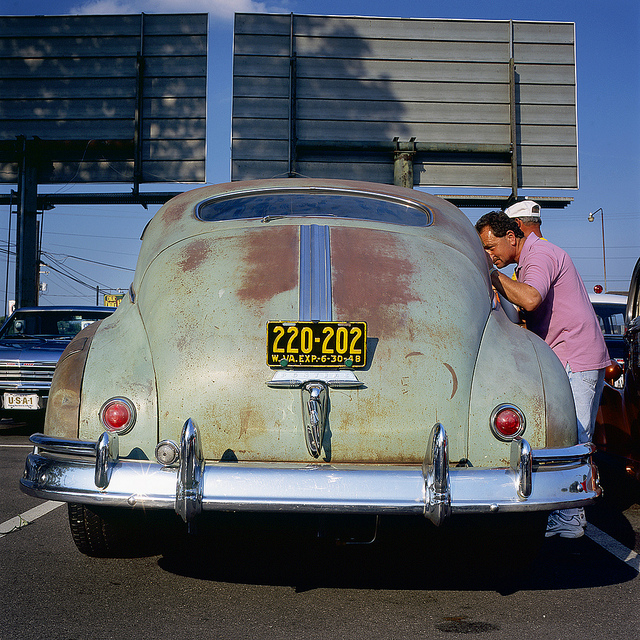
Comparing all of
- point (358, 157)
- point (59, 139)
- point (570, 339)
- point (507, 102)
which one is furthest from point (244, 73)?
point (570, 339)

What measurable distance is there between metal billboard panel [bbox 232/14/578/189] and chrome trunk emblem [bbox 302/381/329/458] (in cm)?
1405

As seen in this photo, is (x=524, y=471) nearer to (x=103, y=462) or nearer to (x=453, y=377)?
(x=453, y=377)

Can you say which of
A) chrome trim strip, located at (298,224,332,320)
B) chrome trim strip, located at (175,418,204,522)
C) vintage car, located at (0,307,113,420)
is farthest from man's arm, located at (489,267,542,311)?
vintage car, located at (0,307,113,420)

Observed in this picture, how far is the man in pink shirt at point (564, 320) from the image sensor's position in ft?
13.5

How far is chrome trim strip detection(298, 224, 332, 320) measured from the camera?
306 centimetres

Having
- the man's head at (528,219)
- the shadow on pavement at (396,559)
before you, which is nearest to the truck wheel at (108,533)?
the shadow on pavement at (396,559)

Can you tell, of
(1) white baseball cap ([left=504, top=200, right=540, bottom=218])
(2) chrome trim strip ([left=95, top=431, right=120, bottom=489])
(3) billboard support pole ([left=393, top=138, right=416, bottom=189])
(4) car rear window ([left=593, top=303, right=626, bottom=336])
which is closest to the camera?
(2) chrome trim strip ([left=95, top=431, right=120, bottom=489])

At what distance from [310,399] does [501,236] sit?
2.23 meters

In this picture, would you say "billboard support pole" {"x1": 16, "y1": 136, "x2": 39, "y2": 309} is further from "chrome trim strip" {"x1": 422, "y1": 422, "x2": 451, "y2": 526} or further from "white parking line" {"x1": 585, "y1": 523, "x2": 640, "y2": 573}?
"chrome trim strip" {"x1": 422, "y1": 422, "x2": 451, "y2": 526}

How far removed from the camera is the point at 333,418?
2910 millimetres

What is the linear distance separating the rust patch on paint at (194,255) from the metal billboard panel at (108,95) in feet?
45.0

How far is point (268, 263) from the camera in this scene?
3.31 m

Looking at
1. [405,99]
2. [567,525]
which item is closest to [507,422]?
[567,525]

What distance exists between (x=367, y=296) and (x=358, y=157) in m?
13.8
